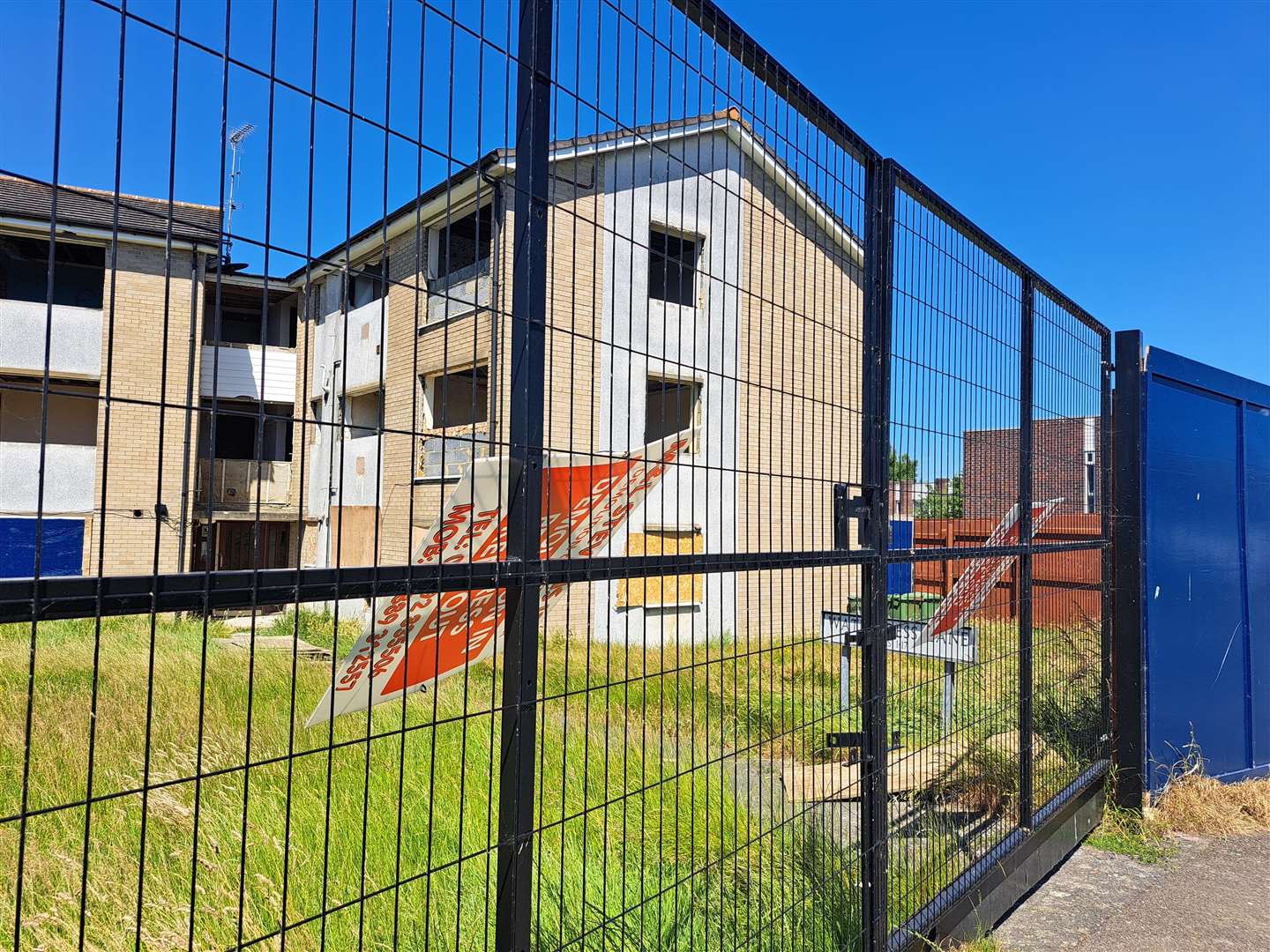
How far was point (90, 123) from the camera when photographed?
1.29 meters

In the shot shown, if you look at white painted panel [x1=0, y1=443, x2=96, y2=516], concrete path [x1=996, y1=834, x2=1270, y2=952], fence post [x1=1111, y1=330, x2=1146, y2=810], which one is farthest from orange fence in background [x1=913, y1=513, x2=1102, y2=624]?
white painted panel [x1=0, y1=443, x2=96, y2=516]

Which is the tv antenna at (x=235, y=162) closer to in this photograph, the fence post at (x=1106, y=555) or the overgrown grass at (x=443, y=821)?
the overgrown grass at (x=443, y=821)

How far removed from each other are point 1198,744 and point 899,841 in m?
3.38

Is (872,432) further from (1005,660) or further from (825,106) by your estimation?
(1005,660)

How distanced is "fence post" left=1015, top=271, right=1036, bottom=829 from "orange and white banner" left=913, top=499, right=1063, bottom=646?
57mm

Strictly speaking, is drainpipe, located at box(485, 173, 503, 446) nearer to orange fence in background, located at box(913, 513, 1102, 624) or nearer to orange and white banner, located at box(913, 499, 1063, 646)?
orange fence in background, located at box(913, 513, 1102, 624)

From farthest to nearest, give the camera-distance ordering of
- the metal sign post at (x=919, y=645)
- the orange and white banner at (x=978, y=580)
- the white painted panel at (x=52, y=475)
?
the white painted panel at (x=52, y=475), the orange and white banner at (x=978, y=580), the metal sign post at (x=919, y=645)

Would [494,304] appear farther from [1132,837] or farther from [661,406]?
[1132,837]

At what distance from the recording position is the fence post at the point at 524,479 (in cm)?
175

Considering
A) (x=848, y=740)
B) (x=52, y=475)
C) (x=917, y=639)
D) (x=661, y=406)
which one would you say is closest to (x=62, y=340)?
(x=52, y=475)

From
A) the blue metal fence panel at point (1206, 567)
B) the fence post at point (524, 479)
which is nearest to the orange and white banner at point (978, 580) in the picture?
the blue metal fence panel at point (1206, 567)

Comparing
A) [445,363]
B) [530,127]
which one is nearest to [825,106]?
[530,127]

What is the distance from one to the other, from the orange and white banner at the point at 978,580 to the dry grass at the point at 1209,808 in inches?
77.5

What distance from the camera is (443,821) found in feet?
12.8
